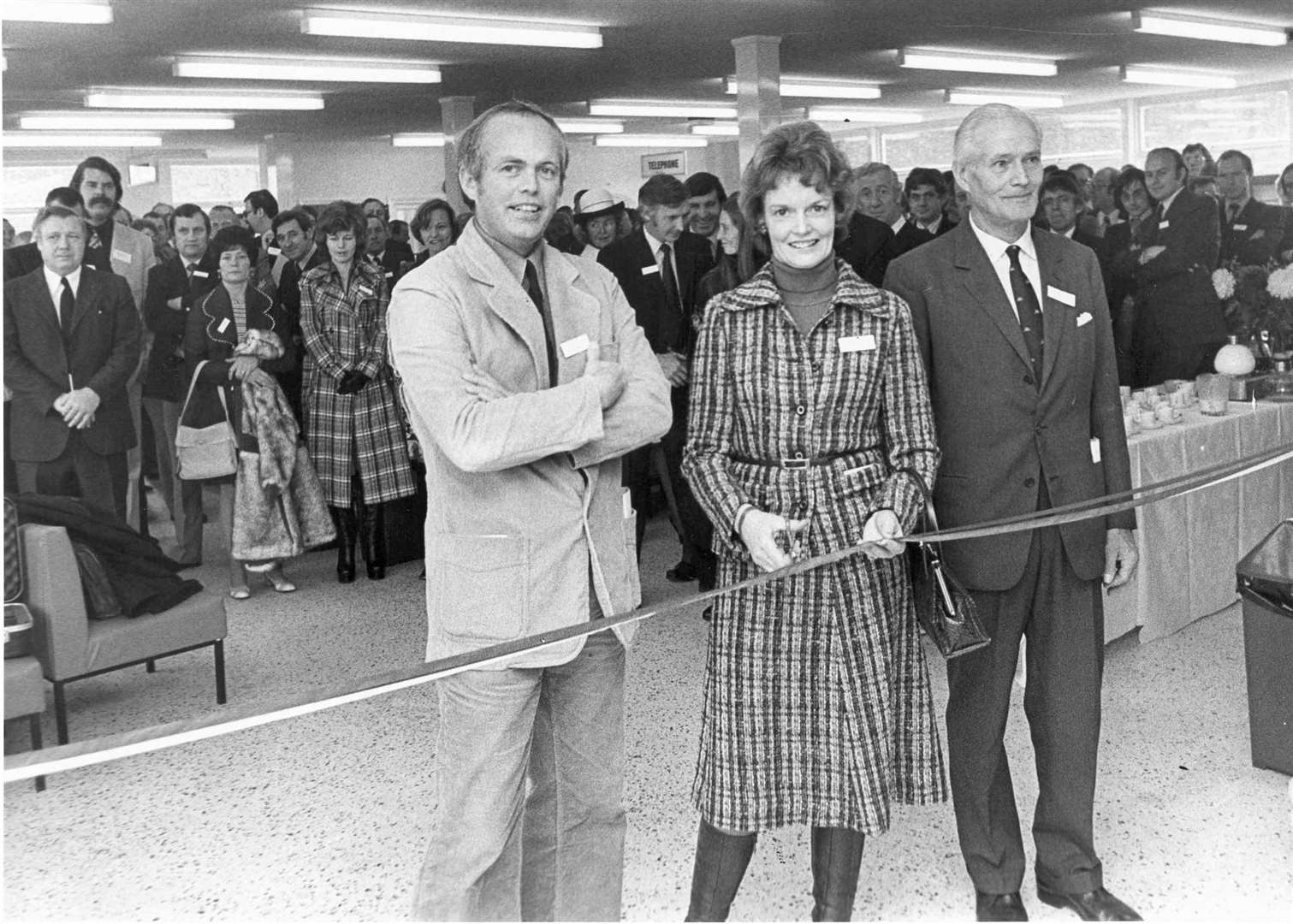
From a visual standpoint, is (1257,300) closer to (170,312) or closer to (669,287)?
(669,287)

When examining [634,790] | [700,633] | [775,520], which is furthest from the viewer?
[700,633]

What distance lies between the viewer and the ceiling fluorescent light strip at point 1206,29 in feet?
37.7

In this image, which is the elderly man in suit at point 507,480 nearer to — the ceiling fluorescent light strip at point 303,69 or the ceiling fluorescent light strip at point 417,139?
the ceiling fluorescent light strip at point 303,69

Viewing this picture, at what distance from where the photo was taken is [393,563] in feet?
22.2

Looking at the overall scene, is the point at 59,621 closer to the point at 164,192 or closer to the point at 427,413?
the point at 427,413

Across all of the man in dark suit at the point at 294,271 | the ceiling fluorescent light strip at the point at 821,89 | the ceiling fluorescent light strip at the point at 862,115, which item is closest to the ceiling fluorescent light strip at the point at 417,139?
the ceiling fluorescent light strip at the point at 821,89

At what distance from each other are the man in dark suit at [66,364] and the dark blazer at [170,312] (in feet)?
2.56

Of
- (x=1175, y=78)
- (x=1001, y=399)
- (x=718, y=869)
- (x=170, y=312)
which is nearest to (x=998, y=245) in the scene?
(x=1001, y=399)

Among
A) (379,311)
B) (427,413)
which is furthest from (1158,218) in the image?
(427,413)

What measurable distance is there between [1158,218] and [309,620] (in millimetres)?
4664

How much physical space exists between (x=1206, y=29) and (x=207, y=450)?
9975 mm

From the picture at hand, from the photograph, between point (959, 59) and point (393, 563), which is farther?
point (959, 59)

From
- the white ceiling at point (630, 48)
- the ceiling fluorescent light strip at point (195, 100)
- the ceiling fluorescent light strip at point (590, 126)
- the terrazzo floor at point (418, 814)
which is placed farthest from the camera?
the ceiling fluorescent light strip at point (590, 126)

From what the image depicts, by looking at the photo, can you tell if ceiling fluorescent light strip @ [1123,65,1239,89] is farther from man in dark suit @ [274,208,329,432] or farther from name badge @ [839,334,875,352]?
name badge @ [839,334,875,352]
